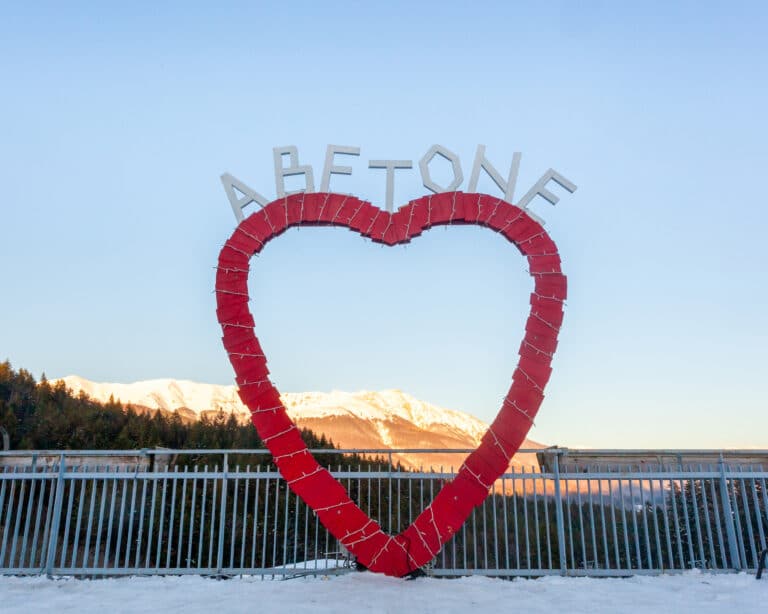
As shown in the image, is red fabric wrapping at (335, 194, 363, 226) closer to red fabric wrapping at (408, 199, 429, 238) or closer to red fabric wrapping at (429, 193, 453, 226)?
red fabric wrapping at (408, 199, 429, 238)

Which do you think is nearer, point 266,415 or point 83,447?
point 266,415

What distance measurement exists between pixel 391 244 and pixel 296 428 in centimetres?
294

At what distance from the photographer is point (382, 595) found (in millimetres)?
7938

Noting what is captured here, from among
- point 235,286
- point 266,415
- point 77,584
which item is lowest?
point 77,584

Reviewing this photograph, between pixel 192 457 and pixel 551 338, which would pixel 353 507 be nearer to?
pixel 551 338

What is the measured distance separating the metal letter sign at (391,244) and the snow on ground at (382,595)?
653 mm

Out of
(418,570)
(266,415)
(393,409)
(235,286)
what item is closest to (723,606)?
(418,570)

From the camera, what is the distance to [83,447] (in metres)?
19.8

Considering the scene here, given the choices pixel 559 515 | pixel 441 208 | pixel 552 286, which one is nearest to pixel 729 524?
pixel 559 515

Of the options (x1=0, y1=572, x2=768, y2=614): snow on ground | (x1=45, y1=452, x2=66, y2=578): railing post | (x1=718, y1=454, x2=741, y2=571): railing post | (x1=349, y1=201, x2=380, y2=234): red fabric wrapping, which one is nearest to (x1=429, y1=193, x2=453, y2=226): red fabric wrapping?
(x1=349, y1=201, x2=380, y2=234): red fabric wrapping

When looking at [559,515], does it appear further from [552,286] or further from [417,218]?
[417,218]

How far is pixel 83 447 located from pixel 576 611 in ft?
55.1

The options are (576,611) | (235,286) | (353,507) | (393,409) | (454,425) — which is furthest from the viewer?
(393,409)

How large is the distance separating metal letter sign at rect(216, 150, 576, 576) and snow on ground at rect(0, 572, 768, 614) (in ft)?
2.14
